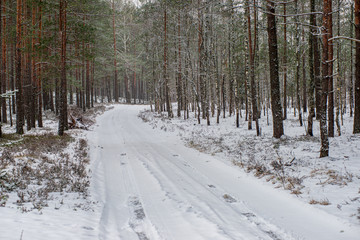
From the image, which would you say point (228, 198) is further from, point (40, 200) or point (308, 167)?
point (40, 200)

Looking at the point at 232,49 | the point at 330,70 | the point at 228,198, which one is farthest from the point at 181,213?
the point at 232,49

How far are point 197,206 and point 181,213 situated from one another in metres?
0.49

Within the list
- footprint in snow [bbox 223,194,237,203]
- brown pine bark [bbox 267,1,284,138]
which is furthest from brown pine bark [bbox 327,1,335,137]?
footprint in snow [bbox 223,194,237,203]

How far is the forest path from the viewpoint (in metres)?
4.36

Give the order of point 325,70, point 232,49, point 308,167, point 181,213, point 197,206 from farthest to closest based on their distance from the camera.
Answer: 1. point 232,49
2. point 325,70
3. point 308,167
4. point 197,206
5. point 181,213

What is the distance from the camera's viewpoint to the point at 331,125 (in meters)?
11.9

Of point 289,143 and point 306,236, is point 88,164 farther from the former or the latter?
point 289,143

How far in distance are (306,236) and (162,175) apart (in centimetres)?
461

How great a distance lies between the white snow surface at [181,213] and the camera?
422 centimetres

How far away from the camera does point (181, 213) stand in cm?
512

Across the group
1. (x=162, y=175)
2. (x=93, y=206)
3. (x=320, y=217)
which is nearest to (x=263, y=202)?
(x=320, y=217)

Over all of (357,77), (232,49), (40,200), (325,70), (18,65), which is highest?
(232,49)

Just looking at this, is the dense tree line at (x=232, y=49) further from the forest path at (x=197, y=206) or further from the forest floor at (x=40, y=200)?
the forest path at (x=197, y=206)

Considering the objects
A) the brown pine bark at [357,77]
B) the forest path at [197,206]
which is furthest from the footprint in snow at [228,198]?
the brown pine bark at [357,77]
